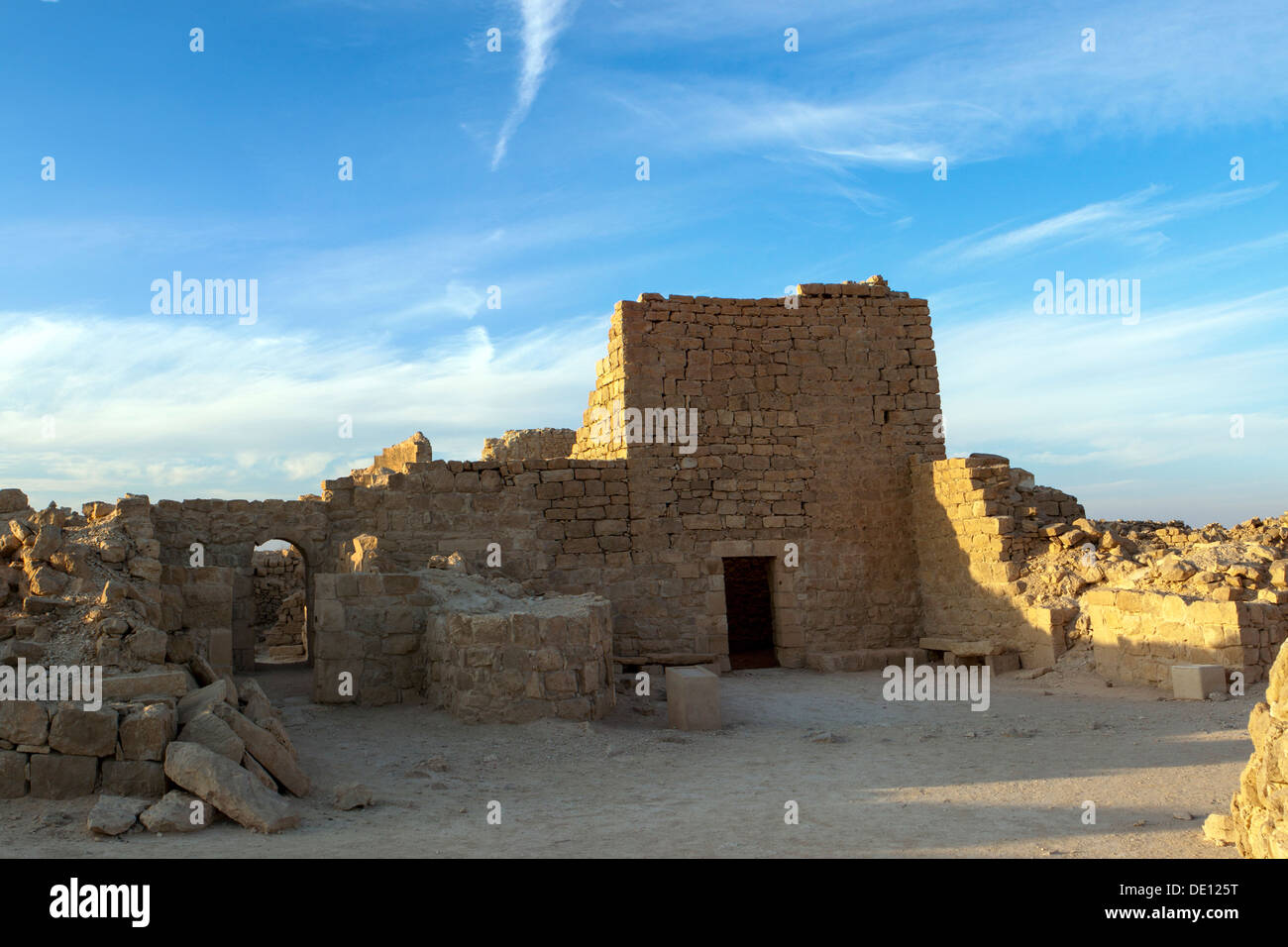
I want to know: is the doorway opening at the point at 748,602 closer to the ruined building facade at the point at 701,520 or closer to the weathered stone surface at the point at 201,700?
the ruined building facade at the point at 701,520

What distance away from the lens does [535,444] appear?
15.7 m

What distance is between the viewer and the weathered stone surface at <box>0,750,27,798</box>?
594 cm

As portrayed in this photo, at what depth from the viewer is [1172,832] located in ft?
17.3

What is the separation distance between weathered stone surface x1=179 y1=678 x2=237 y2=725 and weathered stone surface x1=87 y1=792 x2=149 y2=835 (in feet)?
2.43

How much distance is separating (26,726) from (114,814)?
1041mm

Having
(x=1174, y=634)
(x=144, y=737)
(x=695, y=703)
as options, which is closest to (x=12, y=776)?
(x=144, y=737)

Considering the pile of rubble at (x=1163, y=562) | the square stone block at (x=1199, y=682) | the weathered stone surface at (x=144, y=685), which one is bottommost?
the square stone block at (x=1199, y=682)

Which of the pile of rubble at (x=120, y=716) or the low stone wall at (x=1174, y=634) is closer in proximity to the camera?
the pile of rubble at (x=120, y=716)

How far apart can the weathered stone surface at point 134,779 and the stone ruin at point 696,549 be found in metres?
1.68

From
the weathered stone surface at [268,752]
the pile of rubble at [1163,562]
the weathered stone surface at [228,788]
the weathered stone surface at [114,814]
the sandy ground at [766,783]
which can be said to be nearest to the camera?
the sandy ground at [766,783]

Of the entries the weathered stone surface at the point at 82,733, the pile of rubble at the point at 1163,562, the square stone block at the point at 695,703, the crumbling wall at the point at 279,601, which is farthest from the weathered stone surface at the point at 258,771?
the crumbling wall at the point at 279,601

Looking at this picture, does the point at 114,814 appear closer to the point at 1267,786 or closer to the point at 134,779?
A: the point at 134,779

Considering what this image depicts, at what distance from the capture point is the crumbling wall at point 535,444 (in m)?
15.6

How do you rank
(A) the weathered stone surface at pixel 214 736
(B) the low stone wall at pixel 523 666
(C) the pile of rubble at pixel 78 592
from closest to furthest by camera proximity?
(A) the weathered stone surface at pixel 214 736, (C) the pile of rubble at pixel 78 592, (B) the low stone wall at pixel 523 666
